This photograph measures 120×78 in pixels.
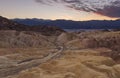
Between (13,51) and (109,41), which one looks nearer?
(13,51)

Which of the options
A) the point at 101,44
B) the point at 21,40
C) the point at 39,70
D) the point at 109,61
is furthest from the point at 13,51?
the point at 39,70

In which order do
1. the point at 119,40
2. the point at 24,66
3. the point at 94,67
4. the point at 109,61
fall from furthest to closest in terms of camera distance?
the point at 119,40 → the point at 24,66 → the point at 109,61 → the point at 94,67

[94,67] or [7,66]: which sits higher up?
[94,67]

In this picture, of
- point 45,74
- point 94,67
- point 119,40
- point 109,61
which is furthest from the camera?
point 119,40

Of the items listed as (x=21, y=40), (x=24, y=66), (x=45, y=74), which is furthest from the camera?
(x=21, y=40)

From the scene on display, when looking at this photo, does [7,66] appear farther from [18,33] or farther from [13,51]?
[18,33]

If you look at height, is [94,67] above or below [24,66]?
above

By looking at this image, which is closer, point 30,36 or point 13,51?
point 13,51

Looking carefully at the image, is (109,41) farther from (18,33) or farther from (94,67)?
(94,67)

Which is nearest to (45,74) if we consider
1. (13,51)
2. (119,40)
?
(13,51)
